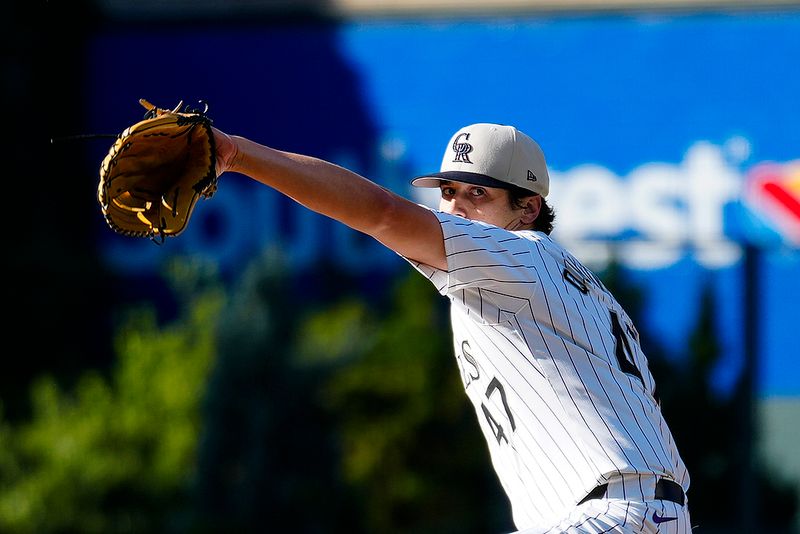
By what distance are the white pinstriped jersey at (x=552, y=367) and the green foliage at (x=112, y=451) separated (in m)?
5.08

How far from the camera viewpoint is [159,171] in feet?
10.8

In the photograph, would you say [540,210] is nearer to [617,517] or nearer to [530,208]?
[530,208]

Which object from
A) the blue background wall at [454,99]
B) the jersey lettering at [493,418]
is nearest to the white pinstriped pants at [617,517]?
the jersey lettering at [493,418]

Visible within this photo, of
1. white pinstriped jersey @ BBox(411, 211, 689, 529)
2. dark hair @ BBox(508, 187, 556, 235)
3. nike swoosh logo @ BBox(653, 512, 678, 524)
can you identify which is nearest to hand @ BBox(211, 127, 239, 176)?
white pinstriped jersey @ BBox(411, 211, 689, 529)

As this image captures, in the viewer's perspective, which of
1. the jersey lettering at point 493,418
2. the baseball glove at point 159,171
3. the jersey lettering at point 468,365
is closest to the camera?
the baseball glove at point 159,171

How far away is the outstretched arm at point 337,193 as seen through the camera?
3236 mm

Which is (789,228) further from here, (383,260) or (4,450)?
(4,450)

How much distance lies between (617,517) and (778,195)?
565 cm

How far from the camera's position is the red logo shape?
8.62 m

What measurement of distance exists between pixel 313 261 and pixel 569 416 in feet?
25.2

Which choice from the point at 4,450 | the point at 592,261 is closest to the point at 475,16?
the point at 592,261

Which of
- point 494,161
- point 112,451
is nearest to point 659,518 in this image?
point 494,161

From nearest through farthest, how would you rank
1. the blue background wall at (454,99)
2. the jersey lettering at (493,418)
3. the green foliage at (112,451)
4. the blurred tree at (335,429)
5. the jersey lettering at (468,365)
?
1. the jersey lettering at (493,418)
2. the jersey lettering at (468,365)
3. the green foliage at (112,451)
4. the blurred tree at (335,429)
5. the blue background wall at (454,99)

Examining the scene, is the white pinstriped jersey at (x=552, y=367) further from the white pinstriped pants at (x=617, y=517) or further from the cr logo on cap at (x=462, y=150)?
the cr logo on cap at (x=462, y=150)
